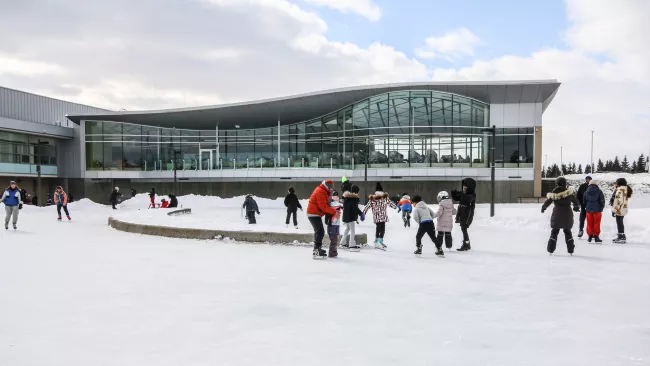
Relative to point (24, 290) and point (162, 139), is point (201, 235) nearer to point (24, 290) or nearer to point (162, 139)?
point (24, 290)

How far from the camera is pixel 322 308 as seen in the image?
203 inches

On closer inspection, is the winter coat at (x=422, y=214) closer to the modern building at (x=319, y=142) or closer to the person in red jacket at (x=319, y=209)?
the person in red jacket at (x=319, y=209)

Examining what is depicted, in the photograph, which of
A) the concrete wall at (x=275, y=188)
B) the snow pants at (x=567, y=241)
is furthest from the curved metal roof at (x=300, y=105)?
the snow pants at (x=567, y=241)

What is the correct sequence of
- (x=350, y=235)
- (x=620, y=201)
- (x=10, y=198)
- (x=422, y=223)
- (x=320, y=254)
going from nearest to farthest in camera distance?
(x=320, y=254)
(x=422, y=223)
(x=350, y=235)
(x=620, y=201)
(x=10, y=198)

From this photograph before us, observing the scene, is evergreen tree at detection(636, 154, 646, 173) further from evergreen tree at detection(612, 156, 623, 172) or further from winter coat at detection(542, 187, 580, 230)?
winter coat at detection(542, 187, 580, 230)

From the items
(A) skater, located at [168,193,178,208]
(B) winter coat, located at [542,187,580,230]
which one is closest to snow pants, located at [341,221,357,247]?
(B) winter coat, located at [542,187,580,230]

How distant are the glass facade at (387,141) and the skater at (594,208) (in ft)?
62.3

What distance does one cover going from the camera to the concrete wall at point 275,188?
33.6 m

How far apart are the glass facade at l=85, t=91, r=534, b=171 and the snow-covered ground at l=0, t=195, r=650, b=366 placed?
2332cm

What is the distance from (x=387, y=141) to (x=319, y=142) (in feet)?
24.8

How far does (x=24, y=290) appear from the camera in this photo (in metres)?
6.05

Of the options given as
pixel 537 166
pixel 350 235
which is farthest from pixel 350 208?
pixel 537 166

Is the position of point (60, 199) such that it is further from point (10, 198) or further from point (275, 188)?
point (275, 188)

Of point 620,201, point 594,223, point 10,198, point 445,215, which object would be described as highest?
point 620,201
